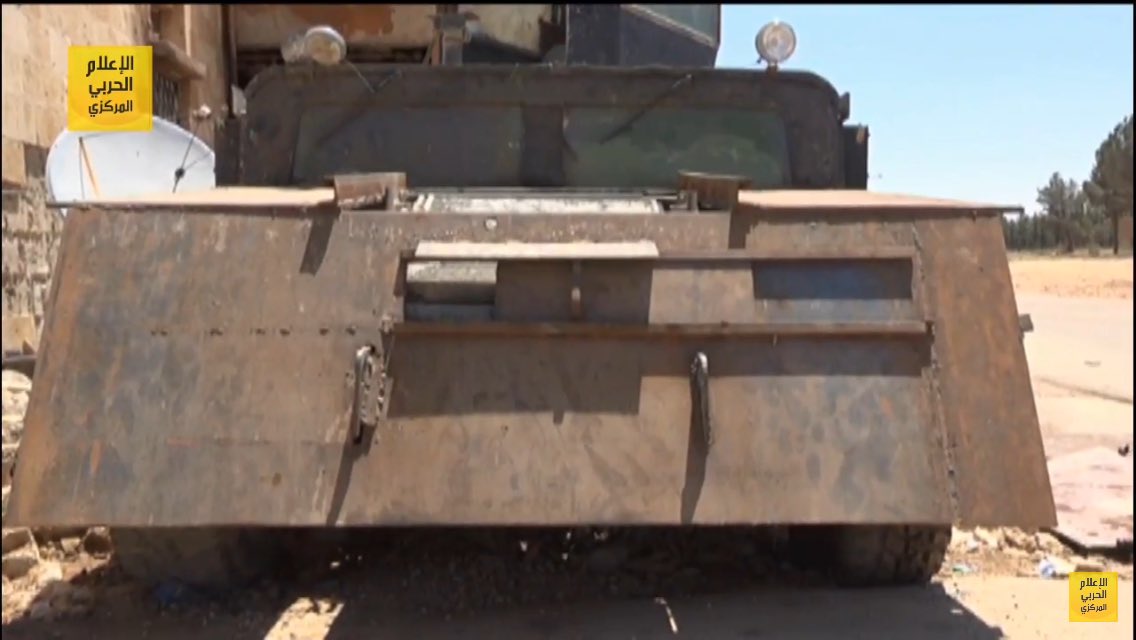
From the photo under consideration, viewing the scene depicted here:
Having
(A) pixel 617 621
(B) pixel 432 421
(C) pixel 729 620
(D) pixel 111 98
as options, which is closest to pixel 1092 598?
(C) pixel 729 620

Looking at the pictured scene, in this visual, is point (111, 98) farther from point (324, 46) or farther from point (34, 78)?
point (34, 78)

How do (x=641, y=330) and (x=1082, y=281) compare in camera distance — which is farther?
(x=1082, y=281)

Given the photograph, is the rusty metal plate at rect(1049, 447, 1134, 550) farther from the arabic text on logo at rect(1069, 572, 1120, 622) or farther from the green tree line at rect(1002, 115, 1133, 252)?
the green tree line at rect(1002, 115, 1133, 252)

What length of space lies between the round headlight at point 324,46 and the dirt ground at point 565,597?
5.44 ft

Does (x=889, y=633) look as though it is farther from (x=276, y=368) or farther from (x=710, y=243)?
(x=276, y=368)

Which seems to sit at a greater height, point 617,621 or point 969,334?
point 969,334

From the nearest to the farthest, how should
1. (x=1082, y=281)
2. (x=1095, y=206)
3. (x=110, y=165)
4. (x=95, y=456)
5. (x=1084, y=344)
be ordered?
(x=95, y=456) < (x=110, y=165) < (x=1084, y=344) < (x=1082, y=281) < (x=1095, y=206)

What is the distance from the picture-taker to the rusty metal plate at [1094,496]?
14.9ft

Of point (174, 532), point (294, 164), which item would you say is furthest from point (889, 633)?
point (294, 164)

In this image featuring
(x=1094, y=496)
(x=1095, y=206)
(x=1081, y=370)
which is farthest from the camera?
(x=1095, y=206)

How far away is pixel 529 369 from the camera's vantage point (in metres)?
2.80

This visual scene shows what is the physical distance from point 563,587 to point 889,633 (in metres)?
0.98

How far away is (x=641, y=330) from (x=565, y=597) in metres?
1.06

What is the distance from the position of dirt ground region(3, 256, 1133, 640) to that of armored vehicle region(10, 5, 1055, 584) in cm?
53
